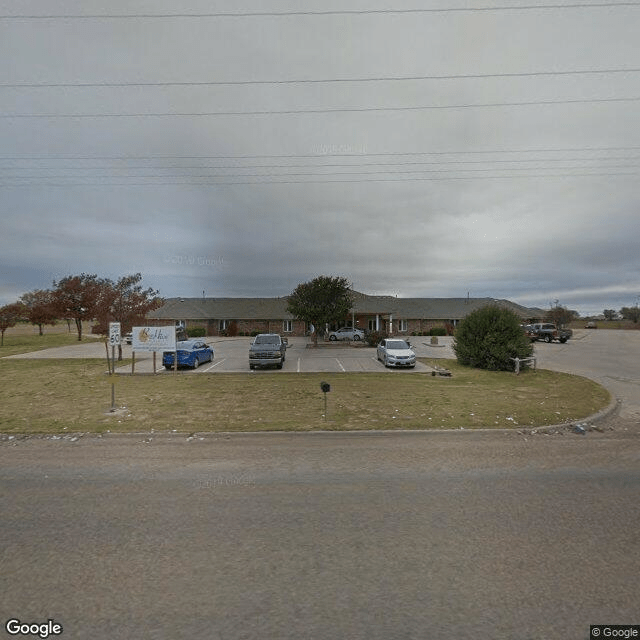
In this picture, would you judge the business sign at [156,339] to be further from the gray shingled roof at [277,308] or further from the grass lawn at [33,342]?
the gray shingled roof at [277,308]

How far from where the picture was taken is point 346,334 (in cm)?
3959

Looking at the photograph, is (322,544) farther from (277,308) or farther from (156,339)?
(277,308)

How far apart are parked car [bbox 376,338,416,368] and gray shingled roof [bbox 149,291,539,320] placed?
24.6 meters

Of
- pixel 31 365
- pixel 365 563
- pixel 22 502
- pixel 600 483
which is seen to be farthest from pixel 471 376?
pixel 31 365

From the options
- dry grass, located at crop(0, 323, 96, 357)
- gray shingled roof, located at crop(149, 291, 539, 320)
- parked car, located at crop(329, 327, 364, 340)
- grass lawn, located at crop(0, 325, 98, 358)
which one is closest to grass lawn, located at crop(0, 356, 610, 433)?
grass lawn, located at crop(0, 325, 98, 358)

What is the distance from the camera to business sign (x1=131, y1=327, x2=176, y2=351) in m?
17.0

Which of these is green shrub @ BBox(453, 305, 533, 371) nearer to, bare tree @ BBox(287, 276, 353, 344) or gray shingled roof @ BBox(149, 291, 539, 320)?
bare tree @ BBox(287, 276, 353, 344)

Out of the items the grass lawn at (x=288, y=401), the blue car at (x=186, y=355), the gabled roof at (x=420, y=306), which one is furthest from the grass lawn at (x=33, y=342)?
the gabled roof at (x=420, y=306)

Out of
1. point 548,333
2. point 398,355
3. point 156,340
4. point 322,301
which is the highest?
point 322,301

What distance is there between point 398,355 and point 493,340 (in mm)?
4570

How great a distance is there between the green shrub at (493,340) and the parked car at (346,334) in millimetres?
20442

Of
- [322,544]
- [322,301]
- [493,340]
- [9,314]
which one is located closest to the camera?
[322,544]

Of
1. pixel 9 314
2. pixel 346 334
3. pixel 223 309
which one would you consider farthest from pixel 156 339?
pixel 223 309

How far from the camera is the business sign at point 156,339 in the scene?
17.0m
